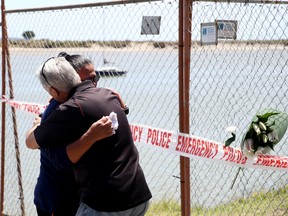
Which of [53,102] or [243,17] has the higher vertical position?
[243,17]

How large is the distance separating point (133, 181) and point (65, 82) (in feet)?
2.25

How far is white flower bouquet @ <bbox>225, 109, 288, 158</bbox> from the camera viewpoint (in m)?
3.20

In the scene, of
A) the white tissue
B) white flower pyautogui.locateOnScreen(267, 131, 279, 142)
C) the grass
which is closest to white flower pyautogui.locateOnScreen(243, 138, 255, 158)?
white flower pyautogui.locateOnScreen(267, 131, 279, 142)

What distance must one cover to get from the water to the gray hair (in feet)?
3.65

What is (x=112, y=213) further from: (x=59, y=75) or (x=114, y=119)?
(x=59, y=75)

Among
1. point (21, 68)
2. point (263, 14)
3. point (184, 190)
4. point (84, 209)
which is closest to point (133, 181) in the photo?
point (84, 209)

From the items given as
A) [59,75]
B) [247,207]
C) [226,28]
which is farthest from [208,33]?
[247,207]

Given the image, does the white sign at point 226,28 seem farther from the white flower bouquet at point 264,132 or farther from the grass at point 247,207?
the grass at point 247,207

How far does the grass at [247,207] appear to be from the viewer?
494cm

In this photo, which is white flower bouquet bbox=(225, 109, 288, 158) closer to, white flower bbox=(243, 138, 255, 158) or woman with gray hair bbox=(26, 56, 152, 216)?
white flower bbox=(243, 138, 255, 158)

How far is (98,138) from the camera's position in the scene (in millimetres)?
2826

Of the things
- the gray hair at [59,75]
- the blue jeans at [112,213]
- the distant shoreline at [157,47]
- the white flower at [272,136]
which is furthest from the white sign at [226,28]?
the blue jeans at [112,213]

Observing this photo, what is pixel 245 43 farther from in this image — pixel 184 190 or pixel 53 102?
pixel 53 102

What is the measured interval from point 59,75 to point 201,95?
8.77ft
